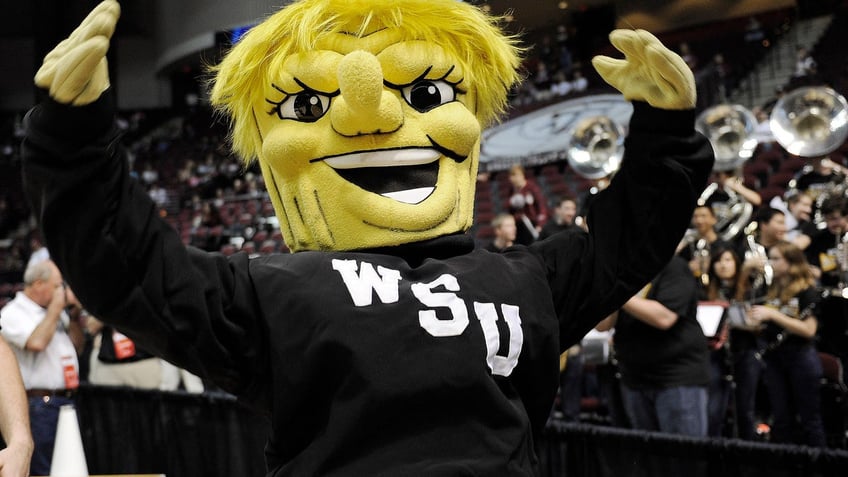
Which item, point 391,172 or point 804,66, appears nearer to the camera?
point 391,172

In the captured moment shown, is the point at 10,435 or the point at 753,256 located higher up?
the point at 10,435

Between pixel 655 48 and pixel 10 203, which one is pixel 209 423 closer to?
pixel 655 48

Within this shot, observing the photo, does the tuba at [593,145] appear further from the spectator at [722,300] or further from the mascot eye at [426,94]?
the mascot eye at [426,94]

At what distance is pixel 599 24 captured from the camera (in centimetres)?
1677

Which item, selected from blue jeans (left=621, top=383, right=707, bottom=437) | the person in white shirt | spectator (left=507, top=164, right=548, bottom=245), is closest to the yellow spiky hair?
blue jeans (left=621, top=383, right=707, bottom=437)

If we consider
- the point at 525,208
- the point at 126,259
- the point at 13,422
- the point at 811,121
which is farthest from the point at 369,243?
the point at 811,121

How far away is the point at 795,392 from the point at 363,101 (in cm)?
434

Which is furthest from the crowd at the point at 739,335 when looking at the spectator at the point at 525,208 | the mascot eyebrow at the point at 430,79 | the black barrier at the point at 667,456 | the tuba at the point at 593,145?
the mascot eyebrow at the point at 430,79

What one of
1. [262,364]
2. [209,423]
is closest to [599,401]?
[209,423]

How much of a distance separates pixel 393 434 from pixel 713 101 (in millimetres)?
12087

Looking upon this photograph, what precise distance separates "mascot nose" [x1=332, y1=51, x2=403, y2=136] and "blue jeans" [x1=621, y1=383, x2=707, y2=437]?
3.13 m

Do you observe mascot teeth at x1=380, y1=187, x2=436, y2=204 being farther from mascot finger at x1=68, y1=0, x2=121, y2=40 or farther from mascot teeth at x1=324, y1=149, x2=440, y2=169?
mascot finger at x1=68, y1=0, x2=121, y2=40

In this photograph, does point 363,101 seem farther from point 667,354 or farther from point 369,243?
point 667,354

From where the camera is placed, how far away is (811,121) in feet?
28.1
